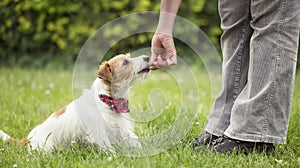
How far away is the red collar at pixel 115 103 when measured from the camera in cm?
271

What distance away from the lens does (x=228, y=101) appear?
2.84 metres

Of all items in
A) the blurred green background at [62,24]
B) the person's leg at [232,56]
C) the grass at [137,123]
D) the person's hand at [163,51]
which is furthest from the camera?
the blurred green background at [62,24]

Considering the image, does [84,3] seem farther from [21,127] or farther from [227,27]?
[227,27]

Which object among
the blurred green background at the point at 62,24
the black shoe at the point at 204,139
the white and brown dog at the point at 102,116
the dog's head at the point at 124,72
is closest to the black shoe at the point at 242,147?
the black shoe at the point at 204,139

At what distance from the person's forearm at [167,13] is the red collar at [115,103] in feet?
1.79

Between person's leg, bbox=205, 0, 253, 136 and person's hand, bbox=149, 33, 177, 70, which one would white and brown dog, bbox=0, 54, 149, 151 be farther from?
person's leg, bbox=205, 0, 253, 136

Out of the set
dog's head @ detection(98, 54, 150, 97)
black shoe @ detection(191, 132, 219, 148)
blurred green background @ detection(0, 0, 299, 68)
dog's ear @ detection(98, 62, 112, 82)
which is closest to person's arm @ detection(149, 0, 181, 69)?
dog's head @ detection(98, 54, 150, 97)

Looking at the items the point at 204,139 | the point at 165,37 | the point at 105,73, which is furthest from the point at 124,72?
the point at 204,139

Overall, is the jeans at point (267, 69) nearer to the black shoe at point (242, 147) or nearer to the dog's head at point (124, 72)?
the black shoe at point (242, 147)

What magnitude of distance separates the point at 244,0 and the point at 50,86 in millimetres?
3156

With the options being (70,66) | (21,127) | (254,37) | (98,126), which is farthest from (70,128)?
(70,66)

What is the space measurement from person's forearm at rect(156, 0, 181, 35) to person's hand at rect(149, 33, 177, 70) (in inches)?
1.5

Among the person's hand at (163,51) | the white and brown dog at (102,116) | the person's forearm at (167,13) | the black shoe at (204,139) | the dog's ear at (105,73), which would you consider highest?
the person's forearm at (167,13)

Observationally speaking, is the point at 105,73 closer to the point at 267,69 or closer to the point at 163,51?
the point at 163,51
